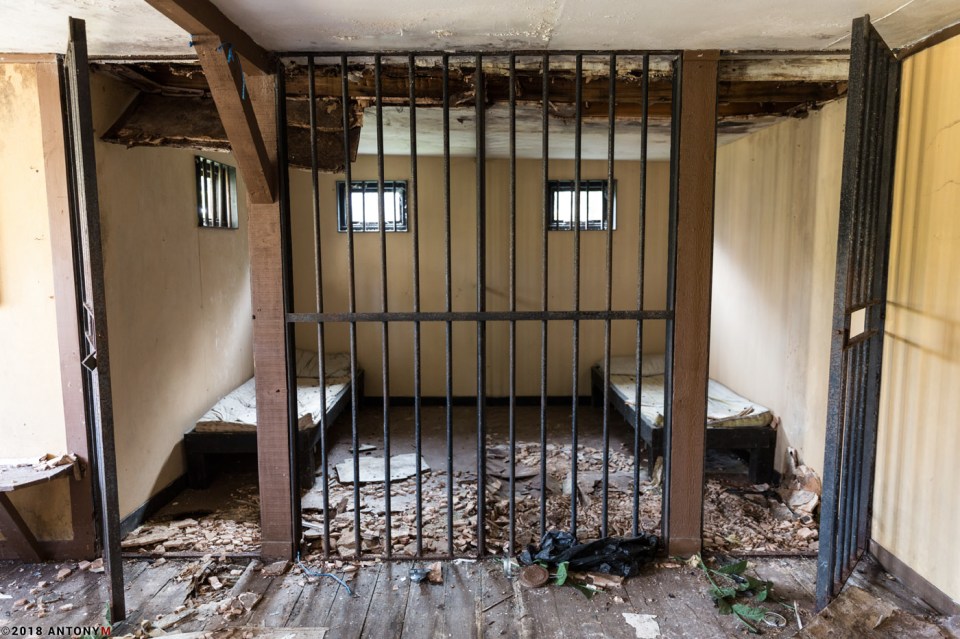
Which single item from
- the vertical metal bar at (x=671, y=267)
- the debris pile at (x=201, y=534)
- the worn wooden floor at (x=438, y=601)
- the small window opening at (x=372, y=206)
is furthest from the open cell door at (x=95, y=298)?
the small window opening at (x=372, y=206)

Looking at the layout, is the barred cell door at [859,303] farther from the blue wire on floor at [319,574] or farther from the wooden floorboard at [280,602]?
the wooden floorboard at [280,602]

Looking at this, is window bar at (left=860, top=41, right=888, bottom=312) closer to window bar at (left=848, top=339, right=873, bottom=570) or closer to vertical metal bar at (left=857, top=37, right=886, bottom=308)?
vertical metal bar at (left=857, top=37, right=886, bottom=308)

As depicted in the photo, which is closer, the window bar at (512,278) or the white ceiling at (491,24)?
the white ceiling at (491,24)

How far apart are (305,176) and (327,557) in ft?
14.5

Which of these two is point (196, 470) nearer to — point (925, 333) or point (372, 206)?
point (372, 206)

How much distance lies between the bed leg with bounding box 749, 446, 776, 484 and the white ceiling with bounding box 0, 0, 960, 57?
282 cm

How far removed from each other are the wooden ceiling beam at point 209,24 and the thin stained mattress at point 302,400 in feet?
5.23

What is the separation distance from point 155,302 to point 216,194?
136 centimetres

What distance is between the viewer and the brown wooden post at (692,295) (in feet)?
9.90

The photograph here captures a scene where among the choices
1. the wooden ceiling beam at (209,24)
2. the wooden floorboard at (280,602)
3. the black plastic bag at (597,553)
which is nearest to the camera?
the wooden ceiling beam at (209,24)

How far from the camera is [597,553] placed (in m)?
3.23

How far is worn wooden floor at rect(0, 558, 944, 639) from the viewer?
273 cm

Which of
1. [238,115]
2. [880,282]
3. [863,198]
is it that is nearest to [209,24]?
[238,115]

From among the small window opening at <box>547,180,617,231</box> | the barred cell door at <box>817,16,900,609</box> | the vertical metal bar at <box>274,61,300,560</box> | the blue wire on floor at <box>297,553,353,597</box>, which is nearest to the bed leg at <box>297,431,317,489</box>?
the vertical metal bar at <box>274,61,300,560</box>
